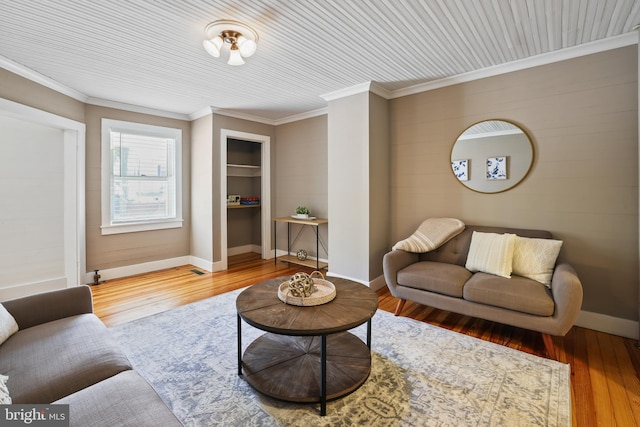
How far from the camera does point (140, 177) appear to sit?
179 inches

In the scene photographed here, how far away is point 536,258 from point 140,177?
5126 millimetres

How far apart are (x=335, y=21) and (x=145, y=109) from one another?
3523 mm

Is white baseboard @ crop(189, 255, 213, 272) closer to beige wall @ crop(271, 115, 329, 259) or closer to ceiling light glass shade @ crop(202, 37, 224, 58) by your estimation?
beige wall @ crop(271, 115, 329, 259)

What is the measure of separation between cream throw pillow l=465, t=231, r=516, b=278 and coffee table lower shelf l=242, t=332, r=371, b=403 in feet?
4.56

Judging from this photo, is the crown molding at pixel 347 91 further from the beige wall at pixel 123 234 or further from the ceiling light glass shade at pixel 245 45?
the beige wall at pixel 123 234

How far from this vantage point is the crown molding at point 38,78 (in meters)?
2.88

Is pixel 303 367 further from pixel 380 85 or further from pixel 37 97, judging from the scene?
pixel 37 97

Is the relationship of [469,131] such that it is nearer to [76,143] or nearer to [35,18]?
[35,18]

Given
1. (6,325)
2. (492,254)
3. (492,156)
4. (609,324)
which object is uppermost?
(492,156)

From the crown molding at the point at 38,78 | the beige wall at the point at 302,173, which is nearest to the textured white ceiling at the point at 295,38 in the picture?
the crown molding at the point at 38,78

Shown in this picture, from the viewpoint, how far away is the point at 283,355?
209 centimetres

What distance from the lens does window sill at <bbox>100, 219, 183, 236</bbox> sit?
423 centimetres

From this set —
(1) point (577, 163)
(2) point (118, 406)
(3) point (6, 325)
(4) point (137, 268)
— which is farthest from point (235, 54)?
(4) point (137, 268)

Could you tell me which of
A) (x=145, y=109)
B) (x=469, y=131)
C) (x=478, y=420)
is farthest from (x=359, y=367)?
(x=145, y=109)
